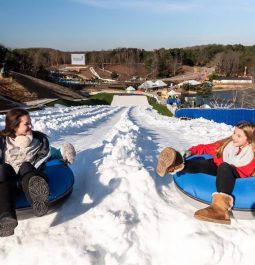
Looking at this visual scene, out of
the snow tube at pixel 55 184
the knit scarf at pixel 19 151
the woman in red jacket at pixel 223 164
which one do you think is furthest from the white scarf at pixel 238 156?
the knit scarf at pixel 19 151

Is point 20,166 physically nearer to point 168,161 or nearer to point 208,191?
point 168,161

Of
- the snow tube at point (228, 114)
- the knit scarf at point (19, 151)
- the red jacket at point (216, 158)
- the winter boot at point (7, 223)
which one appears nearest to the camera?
the winter boot at point (7, 223)

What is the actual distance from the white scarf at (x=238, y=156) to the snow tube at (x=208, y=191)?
263 mm

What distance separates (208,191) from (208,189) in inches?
1.0

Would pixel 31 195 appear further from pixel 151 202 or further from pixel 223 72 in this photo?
pixel 223 72

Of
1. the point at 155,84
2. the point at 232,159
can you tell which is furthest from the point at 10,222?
the point at 155,84

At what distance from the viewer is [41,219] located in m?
3.72

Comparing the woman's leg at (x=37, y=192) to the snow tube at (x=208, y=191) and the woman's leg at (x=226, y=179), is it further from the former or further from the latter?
the woman's leg at (x=226, y=179)

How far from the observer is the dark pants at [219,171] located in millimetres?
3692

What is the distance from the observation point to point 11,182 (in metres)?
3.46

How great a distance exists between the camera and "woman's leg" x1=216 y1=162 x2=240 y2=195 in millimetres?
3670

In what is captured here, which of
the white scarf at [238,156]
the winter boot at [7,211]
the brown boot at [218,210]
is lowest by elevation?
the brown boot at [218,210]

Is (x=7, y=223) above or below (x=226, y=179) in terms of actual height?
below

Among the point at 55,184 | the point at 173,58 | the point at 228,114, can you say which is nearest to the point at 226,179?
the point at 55,184
